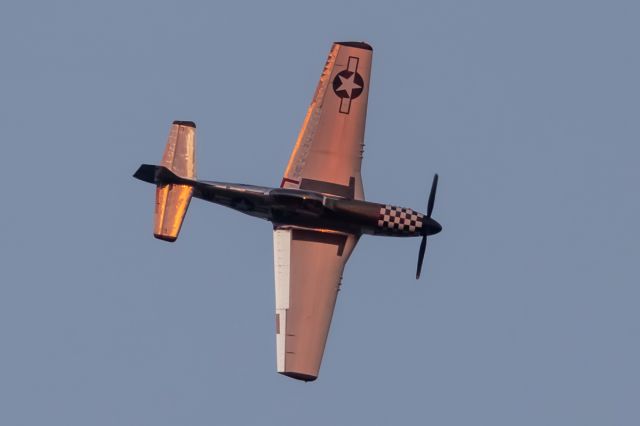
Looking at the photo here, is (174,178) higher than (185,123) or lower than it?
lower

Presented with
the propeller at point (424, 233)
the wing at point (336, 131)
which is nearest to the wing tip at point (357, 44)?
the wing at point (336, 131)

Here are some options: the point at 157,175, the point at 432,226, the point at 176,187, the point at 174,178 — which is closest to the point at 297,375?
the point at 432,226

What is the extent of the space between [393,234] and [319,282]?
262 cm

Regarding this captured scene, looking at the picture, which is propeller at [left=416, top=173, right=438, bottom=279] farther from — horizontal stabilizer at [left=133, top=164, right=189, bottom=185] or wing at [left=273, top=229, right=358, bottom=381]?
horizontal stabilizer at [left=133, top=164, right=189, bottom=185]

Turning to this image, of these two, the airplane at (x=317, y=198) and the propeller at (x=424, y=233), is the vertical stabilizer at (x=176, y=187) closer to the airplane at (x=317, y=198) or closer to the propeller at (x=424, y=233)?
the airplane at (x=317, y=198)

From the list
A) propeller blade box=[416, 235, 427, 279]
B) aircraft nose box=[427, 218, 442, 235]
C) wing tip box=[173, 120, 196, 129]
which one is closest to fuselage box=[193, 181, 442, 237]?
aircraft nose box=[427, 218, 442, 235]

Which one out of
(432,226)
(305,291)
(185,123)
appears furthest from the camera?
(185,123)

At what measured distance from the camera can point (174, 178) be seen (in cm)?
4328

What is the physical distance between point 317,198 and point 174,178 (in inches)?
156

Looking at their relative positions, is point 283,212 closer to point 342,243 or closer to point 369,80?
point 342,243

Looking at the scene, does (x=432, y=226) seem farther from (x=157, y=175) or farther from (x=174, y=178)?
(x=157, y=175)

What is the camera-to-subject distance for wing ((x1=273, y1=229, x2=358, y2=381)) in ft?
135

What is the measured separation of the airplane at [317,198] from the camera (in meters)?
42.6

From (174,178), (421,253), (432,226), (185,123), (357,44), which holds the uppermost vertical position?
(357,44)
